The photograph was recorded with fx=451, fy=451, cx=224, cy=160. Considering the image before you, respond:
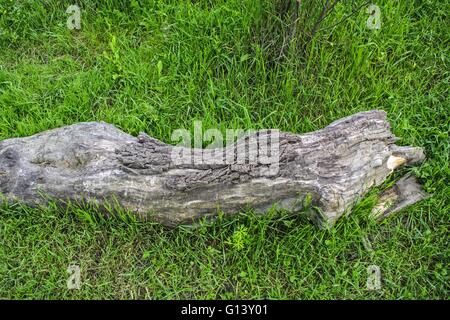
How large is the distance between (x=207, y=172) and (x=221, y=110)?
80 cm

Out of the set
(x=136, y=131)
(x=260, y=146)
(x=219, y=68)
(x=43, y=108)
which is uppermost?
(x=219, y=68)

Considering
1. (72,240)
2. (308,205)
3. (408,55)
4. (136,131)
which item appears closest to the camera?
(308,205)

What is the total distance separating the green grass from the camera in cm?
300

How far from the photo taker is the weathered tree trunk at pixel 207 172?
9.59ft

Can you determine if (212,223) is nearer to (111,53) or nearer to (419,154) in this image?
(419,154)

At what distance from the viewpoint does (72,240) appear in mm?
3148

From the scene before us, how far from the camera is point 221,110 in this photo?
3.60 m

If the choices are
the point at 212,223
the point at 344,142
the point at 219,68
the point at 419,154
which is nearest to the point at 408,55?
the point at 419,154

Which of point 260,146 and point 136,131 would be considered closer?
point 260,146

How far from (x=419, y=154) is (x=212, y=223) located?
1589 millimetres

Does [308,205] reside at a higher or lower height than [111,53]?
lower

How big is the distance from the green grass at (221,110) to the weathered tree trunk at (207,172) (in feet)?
0.52

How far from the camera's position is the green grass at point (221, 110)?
3.00m

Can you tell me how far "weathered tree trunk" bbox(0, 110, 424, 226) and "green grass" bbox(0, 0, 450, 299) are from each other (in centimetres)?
16
